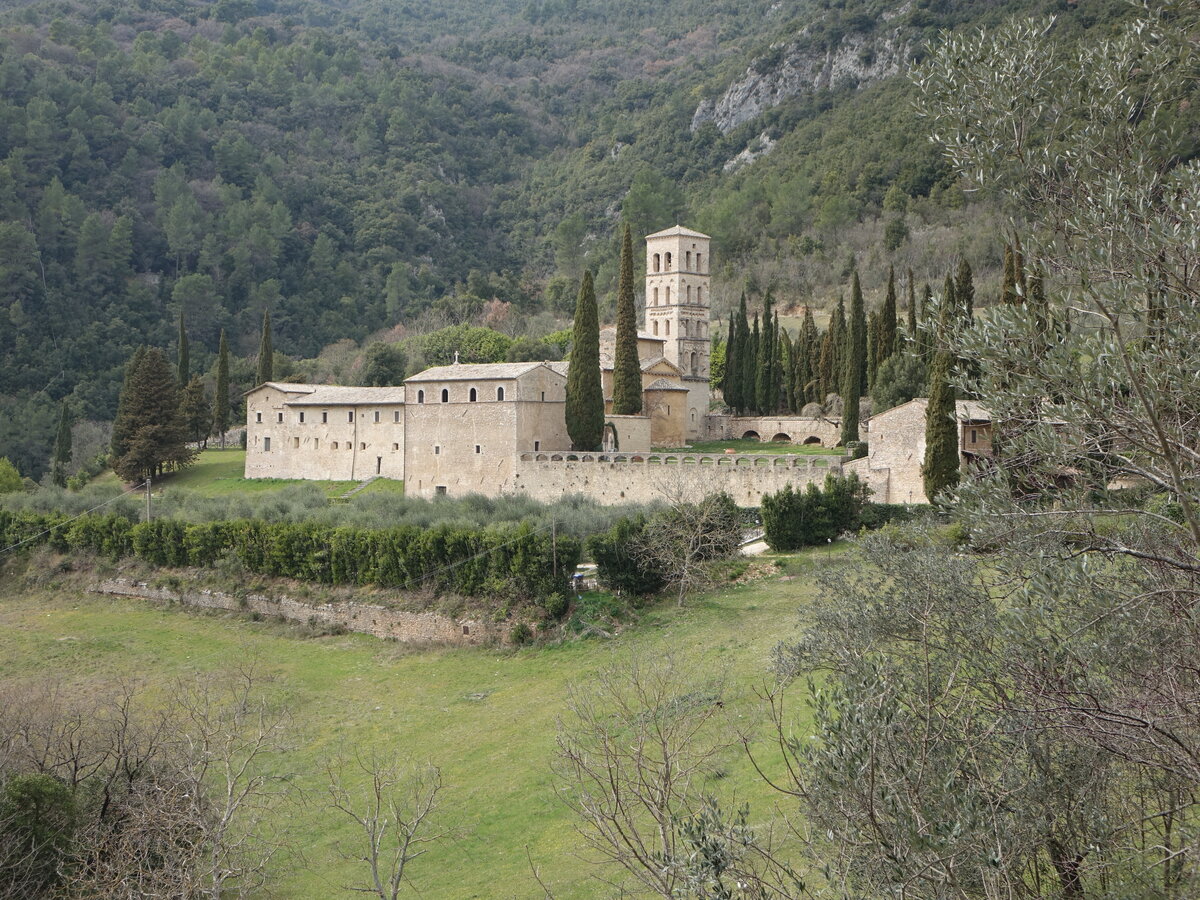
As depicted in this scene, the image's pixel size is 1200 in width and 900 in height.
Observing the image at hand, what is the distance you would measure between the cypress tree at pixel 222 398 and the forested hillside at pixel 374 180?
8.00 metres

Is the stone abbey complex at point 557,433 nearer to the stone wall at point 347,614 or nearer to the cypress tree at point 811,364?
the cypress tree at point 811,364

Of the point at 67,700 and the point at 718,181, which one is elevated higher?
the point at 718,181

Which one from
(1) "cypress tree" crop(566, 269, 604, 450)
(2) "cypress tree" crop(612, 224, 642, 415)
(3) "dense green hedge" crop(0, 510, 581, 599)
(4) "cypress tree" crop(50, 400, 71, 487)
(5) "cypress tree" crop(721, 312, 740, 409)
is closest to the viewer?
(3) "dense green hedge" crop(0, 510, 581, 599)

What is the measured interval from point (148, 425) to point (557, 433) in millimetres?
Result: 17794

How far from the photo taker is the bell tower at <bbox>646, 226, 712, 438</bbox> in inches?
2035

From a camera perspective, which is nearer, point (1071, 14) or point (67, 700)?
point (67, 700)

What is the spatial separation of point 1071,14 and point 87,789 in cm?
6535

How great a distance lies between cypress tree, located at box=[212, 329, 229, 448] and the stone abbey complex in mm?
7382

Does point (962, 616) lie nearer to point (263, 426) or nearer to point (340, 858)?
point (340, 858)

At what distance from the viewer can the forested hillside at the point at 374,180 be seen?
7388 cm

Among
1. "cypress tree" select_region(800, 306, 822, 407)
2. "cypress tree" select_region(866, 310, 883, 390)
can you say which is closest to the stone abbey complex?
"cypress tree" select_region(866, 310, 883, 390)

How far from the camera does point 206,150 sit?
331 ft

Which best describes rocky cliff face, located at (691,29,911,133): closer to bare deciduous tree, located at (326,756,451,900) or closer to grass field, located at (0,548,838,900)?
grass field, located at (0,548,838,900)

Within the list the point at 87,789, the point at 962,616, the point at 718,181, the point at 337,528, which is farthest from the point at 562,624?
the point at 718,181
